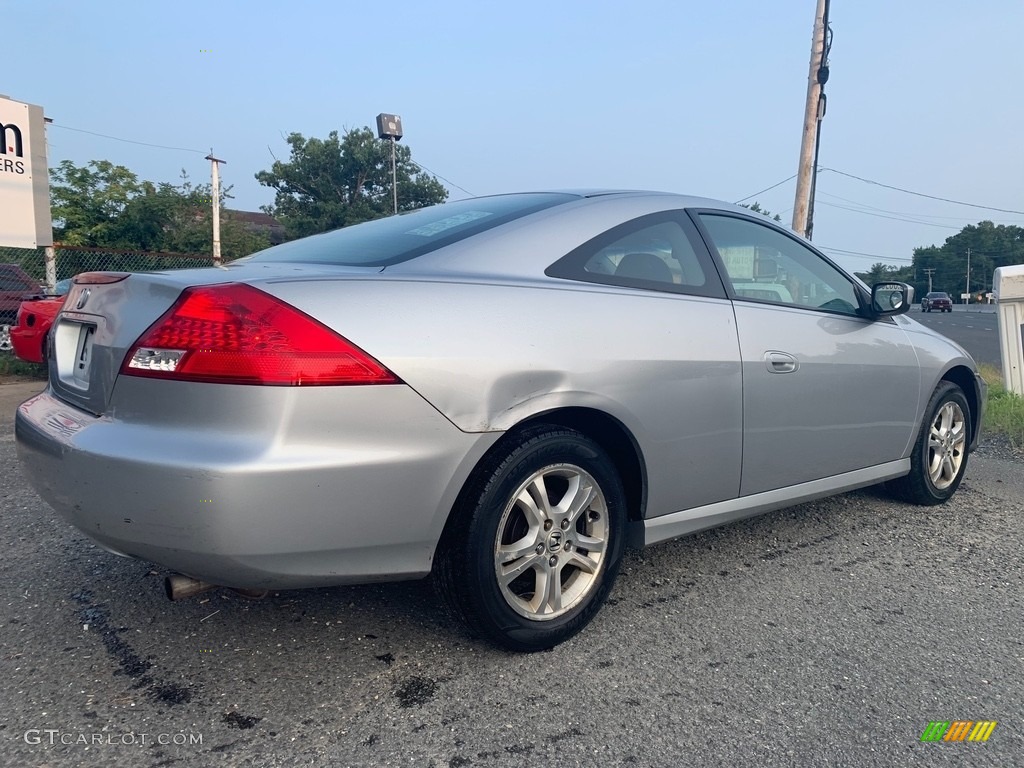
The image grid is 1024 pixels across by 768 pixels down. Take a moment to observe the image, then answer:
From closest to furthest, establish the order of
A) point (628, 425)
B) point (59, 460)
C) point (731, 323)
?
1. point (59, 460)
2. point (628, 425)
3. point (731, 323)

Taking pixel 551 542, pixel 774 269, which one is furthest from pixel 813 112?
pixel 551 542

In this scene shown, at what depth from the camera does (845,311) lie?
365 cm

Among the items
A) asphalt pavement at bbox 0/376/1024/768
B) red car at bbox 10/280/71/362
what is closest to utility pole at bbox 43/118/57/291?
red car at bbox 10/280/71/362

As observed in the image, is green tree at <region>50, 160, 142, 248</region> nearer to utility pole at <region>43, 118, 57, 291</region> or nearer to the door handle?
utility pole at <region>43, 118, 57, 291</region>

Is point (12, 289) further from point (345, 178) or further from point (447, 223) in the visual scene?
point (345, 178)

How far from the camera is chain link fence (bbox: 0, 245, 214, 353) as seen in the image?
11383 mm

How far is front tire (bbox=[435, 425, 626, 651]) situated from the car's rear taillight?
486mm

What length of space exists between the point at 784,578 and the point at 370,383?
2.00m

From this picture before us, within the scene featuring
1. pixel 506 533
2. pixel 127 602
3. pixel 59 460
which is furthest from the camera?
pixel 127 602

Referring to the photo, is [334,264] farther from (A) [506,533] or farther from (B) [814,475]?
(B) [814,475]

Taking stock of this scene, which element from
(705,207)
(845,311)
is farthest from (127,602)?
(845,311)

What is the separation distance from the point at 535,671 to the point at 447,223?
156 centimetres

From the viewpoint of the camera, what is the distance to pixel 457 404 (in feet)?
7.18

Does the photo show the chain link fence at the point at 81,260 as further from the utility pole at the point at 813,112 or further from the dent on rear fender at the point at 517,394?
the dent on rear fender at the point at 517,394
